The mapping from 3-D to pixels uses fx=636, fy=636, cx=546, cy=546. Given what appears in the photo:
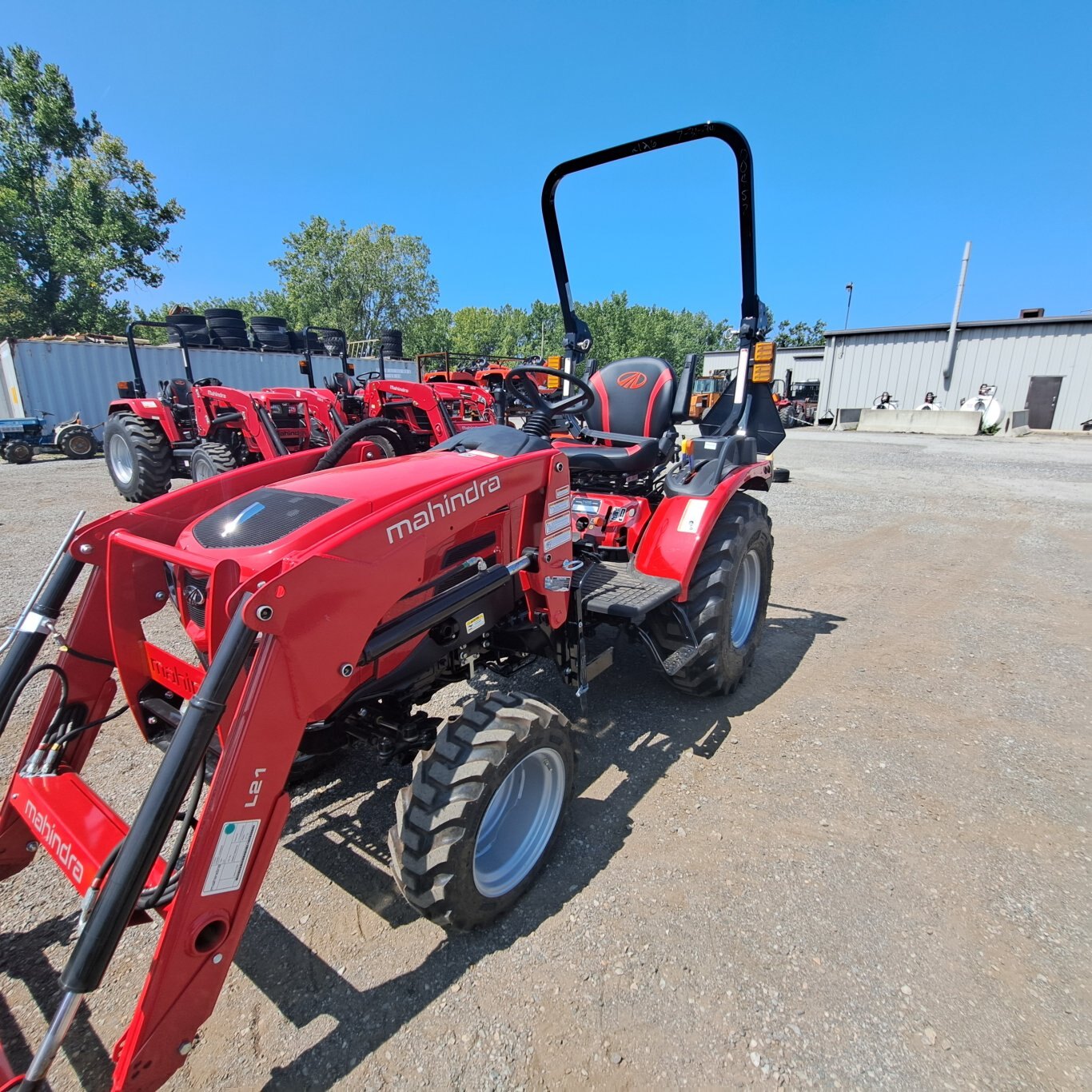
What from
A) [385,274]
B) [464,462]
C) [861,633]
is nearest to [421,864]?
[464,462]

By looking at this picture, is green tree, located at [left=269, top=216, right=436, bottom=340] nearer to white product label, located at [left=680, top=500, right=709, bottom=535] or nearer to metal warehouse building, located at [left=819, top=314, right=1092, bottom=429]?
metal warehouse building, located at [left=819, top=314, right=1092, bottom=429]

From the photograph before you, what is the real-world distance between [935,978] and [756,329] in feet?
9.89

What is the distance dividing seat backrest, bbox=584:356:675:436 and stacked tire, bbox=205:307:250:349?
16.6 m

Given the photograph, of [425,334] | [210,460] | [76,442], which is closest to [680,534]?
[210,460]

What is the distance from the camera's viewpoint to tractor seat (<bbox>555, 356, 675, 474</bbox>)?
3.62 meters

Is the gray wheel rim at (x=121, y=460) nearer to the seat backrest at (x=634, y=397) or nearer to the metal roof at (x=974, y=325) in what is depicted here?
the seat backrest at (x=634, y=397)

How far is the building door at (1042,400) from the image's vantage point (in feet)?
75.9

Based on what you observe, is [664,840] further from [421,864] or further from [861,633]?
[861,633]

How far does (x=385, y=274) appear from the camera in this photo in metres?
38.5

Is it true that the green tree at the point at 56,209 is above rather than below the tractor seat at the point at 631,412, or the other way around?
above

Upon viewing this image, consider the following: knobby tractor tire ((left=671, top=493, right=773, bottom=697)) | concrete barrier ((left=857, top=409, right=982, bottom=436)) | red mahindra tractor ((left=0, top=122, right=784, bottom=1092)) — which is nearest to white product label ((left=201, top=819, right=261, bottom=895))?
red mahindra tractor ((left=0, top=122, right=784, bottom=1092))

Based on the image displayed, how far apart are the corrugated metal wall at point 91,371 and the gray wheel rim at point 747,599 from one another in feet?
52.5

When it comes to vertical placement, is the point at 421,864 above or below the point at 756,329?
below

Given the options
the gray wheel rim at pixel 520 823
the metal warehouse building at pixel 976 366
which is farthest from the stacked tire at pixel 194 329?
the metal warehouse building at pixel 976 366
